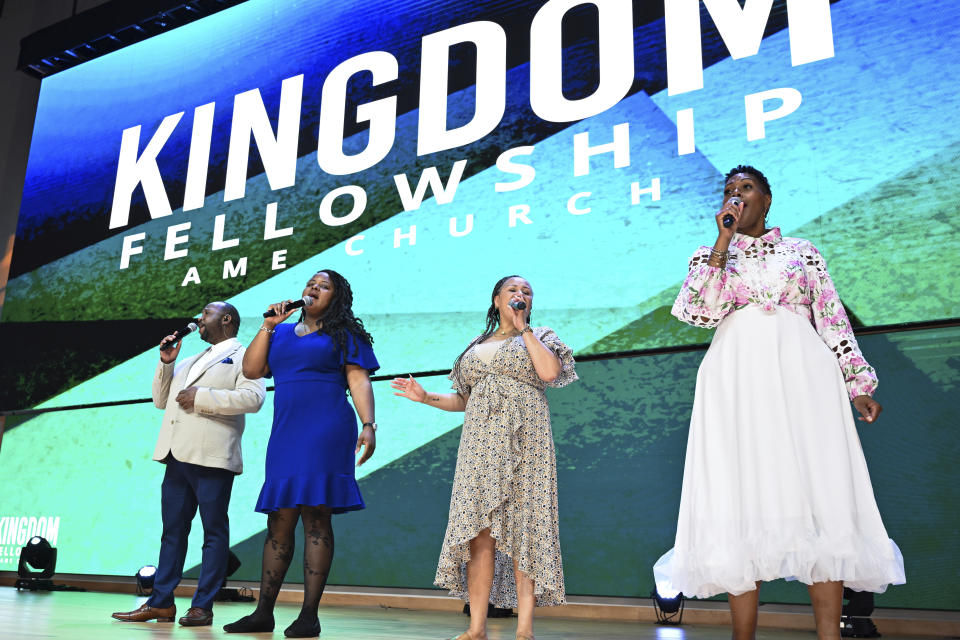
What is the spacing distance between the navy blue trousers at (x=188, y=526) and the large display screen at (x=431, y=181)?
4.41ft

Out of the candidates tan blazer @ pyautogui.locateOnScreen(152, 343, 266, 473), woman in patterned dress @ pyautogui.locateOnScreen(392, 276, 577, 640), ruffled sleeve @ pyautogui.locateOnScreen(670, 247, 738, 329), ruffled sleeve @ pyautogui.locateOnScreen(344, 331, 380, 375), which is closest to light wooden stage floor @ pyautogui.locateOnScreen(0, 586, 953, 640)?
woman in patterned dress @ pyautogui.locateOnScreen(392, 276, 577, 640)

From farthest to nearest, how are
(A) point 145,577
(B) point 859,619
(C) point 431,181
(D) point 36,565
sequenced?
(D) point 36,565 → (C) point 431,181 → (A) point 145,577 → (B) point 859,619

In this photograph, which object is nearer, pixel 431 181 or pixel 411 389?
pixel 411 389

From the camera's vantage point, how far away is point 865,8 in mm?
3631

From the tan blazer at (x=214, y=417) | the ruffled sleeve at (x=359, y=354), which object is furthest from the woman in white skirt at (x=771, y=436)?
the tan blazer at (x=214, y=417)

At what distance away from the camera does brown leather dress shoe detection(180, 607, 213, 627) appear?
2715 mm

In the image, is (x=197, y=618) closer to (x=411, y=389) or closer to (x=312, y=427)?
(x=312, y=427)

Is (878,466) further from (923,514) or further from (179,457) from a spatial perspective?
(179,457)

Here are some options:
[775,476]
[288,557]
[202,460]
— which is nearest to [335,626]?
[288,557]

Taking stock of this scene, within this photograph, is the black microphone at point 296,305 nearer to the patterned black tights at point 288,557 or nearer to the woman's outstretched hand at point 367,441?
the woman's outstretched hand at point 367,441

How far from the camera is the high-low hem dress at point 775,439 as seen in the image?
6.03ft

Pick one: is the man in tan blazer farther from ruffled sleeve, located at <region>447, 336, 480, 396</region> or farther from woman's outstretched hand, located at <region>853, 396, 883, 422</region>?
woman's outstretched hand, located at <region>853, 396, 883, 422</region>

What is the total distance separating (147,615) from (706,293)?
2115 millimetres

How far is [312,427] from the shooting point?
2602 mm
